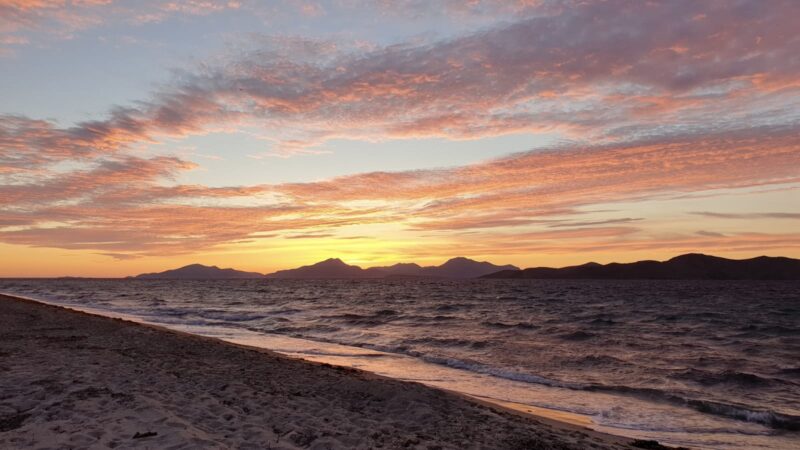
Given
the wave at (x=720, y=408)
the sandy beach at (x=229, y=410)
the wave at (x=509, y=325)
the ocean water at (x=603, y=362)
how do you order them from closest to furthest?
the sandy beach at (x=229, y=410) → the wave at (x=720, y=408) → the ocean water at (x=603, y=362) → the wave at (x=509, y=325)

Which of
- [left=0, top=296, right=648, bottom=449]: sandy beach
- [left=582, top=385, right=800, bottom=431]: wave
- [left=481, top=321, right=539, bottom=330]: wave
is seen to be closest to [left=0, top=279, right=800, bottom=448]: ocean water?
[left=582, top=385, right=800, bottom=431]: wave

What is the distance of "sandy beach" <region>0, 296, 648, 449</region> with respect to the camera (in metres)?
8.53

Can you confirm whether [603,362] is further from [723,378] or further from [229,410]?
[229,410]

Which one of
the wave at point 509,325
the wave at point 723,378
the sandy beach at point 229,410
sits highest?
the sandy beach at point 229,410

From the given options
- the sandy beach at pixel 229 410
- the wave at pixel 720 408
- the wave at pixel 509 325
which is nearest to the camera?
the sandy beach at pixel 229 410

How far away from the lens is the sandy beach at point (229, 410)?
336 inches

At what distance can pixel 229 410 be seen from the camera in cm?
1045

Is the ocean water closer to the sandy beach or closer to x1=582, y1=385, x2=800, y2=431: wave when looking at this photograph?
x1=582, y1=385, x2=800, y2=431: wave

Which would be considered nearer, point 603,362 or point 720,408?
point 720,408

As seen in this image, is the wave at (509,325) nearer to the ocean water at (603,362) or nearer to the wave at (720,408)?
the ocean water at (603,362)

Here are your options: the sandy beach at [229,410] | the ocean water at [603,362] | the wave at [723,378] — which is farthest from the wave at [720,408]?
the sandy beach at [229,410]

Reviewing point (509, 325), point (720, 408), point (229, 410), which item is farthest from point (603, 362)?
point (229, 410)

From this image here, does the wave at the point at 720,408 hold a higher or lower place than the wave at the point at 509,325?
lower

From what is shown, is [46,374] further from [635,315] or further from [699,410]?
[635,315]
